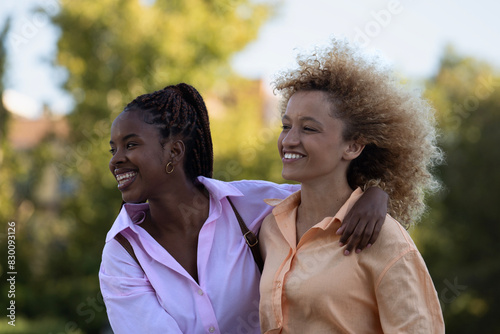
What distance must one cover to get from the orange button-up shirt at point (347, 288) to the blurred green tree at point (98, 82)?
433 inches

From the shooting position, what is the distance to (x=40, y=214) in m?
15.6

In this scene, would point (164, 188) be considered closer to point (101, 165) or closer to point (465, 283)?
point (101, 165)

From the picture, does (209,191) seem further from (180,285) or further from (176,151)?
(180,285)

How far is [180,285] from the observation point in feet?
10.5

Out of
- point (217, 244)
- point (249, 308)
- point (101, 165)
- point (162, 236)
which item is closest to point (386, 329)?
point (249, 308)

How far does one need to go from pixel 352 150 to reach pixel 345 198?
0.83 feet

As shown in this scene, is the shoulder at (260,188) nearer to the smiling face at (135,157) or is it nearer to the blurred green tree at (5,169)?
the smiling face at (135,157)

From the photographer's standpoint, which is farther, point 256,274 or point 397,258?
point 256,274

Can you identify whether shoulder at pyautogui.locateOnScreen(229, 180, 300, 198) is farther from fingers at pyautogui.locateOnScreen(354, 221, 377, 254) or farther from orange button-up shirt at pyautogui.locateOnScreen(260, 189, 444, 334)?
fingers at pyautogui.locateOnScreen(354, 221, 377, 254)

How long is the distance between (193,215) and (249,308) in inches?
24.1

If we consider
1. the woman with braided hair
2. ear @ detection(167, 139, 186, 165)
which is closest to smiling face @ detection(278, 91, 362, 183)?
the woman with braided hair

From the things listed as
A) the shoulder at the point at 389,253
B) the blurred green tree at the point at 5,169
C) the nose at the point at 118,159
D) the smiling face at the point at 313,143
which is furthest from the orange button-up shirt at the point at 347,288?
the blurred green tree at the point at 5,169

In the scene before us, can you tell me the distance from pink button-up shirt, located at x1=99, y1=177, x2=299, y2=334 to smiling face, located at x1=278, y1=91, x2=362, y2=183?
567 mm

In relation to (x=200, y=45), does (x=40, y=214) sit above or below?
below
